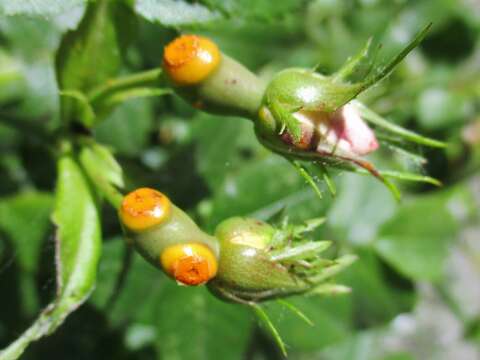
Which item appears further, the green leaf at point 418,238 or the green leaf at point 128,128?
the green leaf at point 418,238

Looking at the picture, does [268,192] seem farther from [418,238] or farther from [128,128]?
[418,238]

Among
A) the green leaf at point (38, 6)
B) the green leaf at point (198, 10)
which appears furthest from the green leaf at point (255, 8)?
the green leaf at point (38, 6)

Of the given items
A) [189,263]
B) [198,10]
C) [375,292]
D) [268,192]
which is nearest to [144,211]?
[189,263]

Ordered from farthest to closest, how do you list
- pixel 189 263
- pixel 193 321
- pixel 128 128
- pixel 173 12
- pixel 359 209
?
pixel 359 209, pixel 128 128, pixel 193 321, pixel 173 12, pixel 189 263

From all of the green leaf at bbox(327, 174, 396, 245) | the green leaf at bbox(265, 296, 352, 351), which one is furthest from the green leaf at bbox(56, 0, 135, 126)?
the green leaf at bbox(327, 174, 396, 245)

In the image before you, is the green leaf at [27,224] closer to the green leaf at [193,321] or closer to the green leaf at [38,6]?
the green leaf at [193,321]
